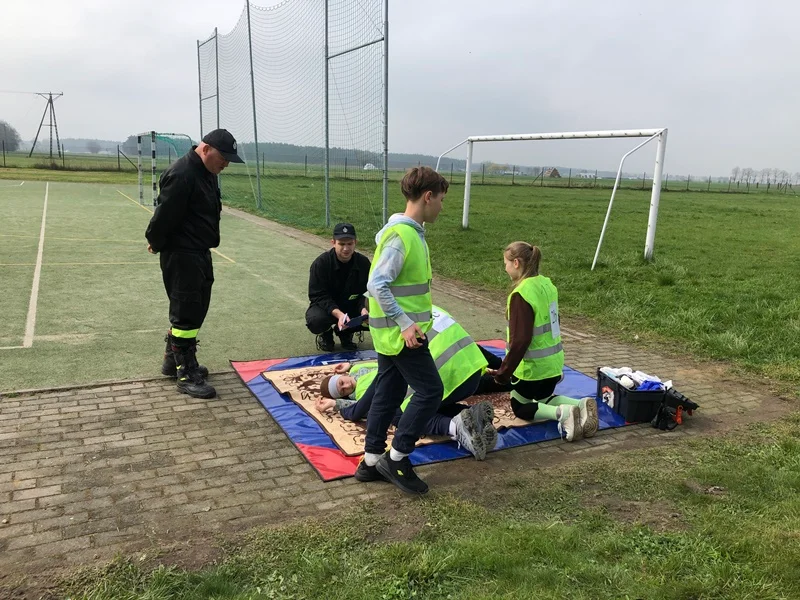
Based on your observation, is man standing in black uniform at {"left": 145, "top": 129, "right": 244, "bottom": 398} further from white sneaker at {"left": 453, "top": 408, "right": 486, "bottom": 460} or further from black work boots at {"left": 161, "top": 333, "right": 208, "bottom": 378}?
white sneaker at {"left": 453, "top": 408, "right": 486, "bottom": 460}

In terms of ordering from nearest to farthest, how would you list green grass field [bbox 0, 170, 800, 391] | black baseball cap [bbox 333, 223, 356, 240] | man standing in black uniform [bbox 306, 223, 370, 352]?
black baseball cap [bbox 333, 223, 356, 240]
man standing in black uniform [bbox 306, 223, 370, 352]
green grass field [bbox 0, 170, 800, 391]

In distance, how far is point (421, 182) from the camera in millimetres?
3217

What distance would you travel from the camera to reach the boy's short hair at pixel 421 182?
322cm

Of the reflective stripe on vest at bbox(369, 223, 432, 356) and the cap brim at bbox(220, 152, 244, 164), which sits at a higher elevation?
the cap brim at bbox(220, 152, 244, 164)

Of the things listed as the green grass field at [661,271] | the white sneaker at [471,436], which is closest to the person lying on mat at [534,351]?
the white sneaker at [471,436]

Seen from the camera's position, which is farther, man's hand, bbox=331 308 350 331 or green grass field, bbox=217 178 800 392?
green grass field, bbox=217 178 800 392

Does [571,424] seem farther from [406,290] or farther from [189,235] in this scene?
[189,235]

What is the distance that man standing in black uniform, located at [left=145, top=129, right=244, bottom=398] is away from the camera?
14.9ft

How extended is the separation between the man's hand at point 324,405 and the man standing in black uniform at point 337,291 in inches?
52.9

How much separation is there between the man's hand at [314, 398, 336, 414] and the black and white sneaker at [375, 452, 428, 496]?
1.03 meters

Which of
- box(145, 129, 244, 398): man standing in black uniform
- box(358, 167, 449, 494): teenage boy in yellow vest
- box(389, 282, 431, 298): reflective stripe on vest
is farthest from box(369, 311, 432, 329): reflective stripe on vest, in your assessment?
box(145, 129, 244, 398): man standing in black uniform

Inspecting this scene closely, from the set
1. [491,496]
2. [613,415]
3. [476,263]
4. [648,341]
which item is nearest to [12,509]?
[491,496]

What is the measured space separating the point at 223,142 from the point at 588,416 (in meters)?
3.21

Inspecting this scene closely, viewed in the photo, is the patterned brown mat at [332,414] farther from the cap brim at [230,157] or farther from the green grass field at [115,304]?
the cap brim at [230,157]
